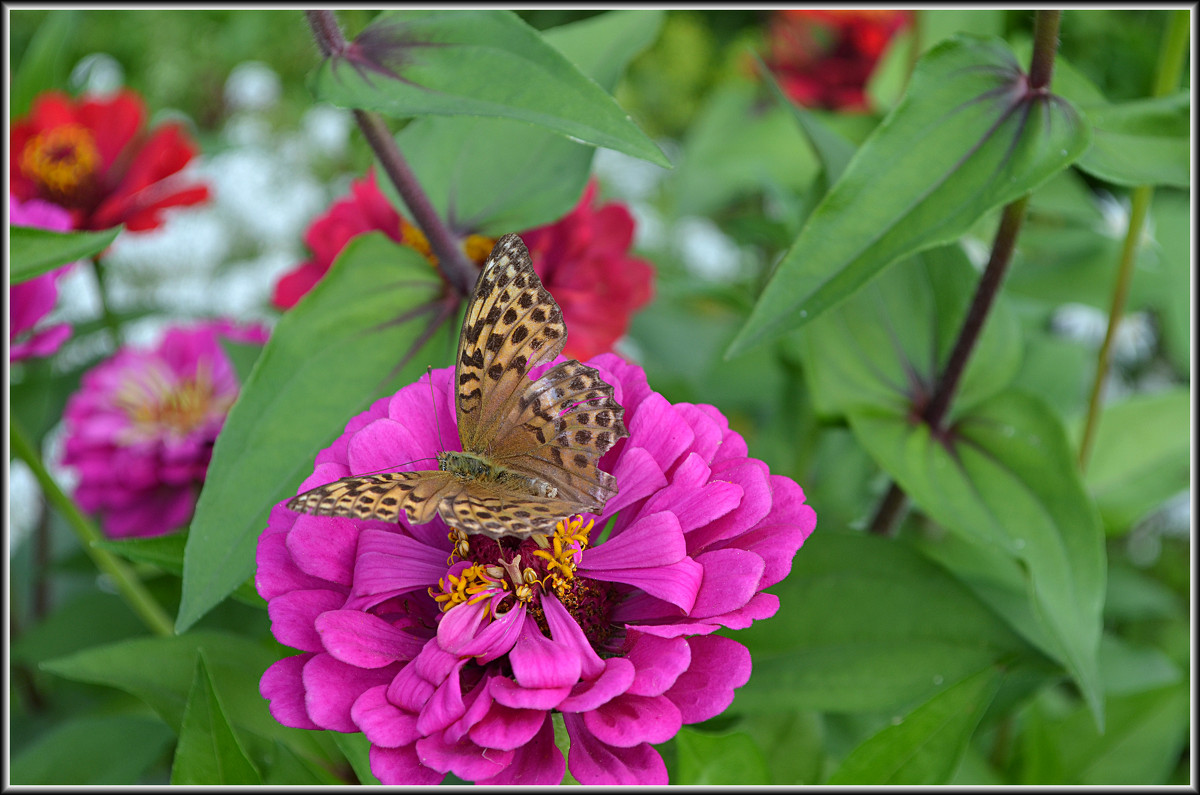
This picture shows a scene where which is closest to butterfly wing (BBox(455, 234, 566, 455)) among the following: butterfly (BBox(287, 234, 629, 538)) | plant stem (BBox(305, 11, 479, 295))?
butterfly (BBox(287, 234, 629, 538))

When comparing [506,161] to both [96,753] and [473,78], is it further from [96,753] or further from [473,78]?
[96,753]

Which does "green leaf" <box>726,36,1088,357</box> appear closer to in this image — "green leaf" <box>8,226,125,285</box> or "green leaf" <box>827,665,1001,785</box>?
"green leaf" <box>827,665,1001,785</box>

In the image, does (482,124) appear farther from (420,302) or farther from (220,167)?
(220,167)

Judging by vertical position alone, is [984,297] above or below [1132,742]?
above

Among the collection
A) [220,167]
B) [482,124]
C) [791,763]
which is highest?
[482,124]

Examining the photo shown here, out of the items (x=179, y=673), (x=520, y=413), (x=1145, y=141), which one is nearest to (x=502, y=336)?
(x=520, y=413)

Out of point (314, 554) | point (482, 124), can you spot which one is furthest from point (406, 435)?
point (482, 124)
